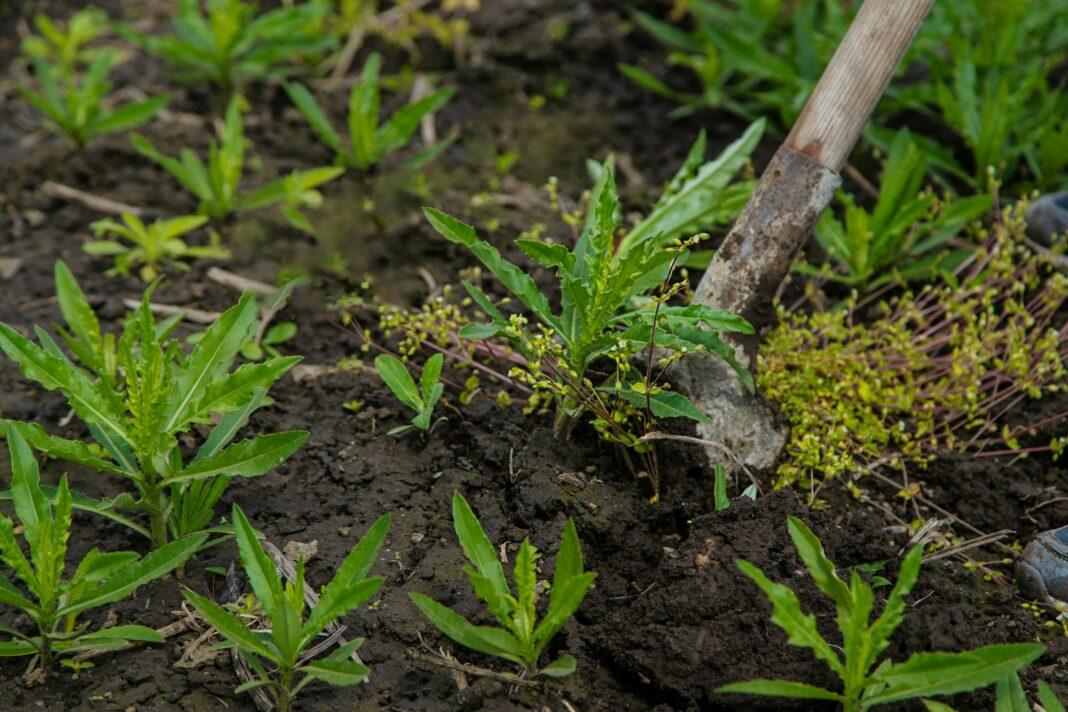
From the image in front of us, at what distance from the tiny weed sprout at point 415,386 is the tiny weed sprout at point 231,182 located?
Result: 3.40ft

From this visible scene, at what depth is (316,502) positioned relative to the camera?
272 centimetres

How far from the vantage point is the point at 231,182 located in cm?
371

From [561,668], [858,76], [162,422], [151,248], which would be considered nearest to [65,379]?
[162,422]

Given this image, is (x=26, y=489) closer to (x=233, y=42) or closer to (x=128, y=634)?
(x=128, y=634)

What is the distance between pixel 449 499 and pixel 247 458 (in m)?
0.58

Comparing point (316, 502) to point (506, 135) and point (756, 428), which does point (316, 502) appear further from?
point (506, 135)

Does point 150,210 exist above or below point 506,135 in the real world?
below

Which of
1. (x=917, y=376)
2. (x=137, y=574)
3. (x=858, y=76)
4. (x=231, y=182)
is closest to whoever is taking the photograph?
(x=137, y=574)

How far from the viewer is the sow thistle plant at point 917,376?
9.71 ft

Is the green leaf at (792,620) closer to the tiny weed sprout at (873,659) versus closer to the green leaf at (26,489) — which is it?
the tiny weed sprout at (873,659)

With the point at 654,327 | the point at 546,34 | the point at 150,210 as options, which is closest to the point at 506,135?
the point at 546,34

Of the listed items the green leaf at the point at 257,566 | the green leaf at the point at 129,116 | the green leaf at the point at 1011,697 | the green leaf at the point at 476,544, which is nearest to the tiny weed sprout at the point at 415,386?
the green leaf at the point at 476,544

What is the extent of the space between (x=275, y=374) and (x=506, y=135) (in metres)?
2.12

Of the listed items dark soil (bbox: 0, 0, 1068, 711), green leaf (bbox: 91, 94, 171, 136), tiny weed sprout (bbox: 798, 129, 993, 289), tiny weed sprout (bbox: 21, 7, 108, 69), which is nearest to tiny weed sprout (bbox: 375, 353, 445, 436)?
dark soil (bbox: 0, 0, 1068, 711)
